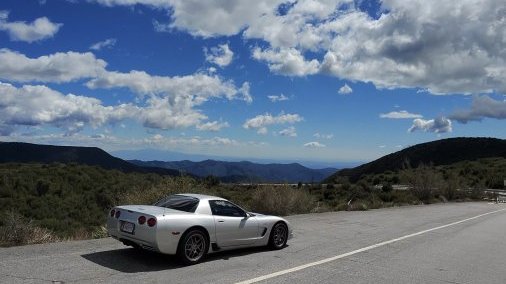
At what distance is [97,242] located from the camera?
10.8 m

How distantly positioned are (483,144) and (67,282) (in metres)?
131

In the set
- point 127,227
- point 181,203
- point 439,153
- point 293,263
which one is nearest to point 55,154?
point 439,153

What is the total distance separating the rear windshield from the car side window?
34 centimetres

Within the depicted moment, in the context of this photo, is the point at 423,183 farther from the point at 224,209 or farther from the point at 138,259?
the point at 138,259

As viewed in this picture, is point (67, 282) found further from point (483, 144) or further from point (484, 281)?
point (483, 144)

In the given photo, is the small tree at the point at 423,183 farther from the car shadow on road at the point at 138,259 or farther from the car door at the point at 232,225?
the car shadow on road at the point at 138,259

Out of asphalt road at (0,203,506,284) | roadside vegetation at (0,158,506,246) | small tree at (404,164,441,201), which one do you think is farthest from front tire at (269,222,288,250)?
small tree at (404,164,441,201)

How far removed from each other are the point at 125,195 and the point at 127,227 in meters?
7.78

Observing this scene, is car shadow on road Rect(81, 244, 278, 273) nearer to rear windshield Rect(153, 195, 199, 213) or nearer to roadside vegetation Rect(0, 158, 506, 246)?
rear windshield Rect(153, 195, 199, 213)

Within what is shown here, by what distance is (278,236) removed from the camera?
1102 cm

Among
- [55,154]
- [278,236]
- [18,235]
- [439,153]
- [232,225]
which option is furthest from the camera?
[439,153]

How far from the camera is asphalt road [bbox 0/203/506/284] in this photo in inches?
309

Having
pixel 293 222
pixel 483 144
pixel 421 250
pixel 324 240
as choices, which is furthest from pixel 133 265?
pixel 483 144

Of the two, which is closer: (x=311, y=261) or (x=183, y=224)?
(x=183, y=224)
